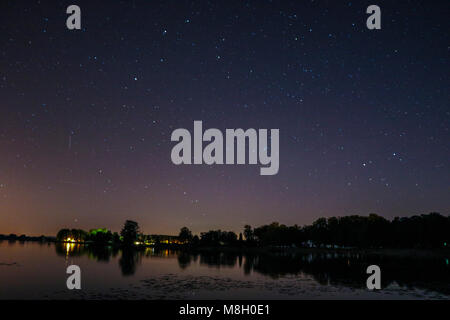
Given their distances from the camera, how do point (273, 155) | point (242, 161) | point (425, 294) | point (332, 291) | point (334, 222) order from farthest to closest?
1. point (334, 222)
2. point (332, 291)
3. point (425, 294)
4. point (273, 155)
5. point (242, 161)

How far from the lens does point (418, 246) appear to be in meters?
142

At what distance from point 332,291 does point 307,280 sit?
27.6 feet

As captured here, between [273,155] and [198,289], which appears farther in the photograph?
[198,289]

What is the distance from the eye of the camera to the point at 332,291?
34.8 m

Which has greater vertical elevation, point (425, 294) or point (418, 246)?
point (425, 294)
